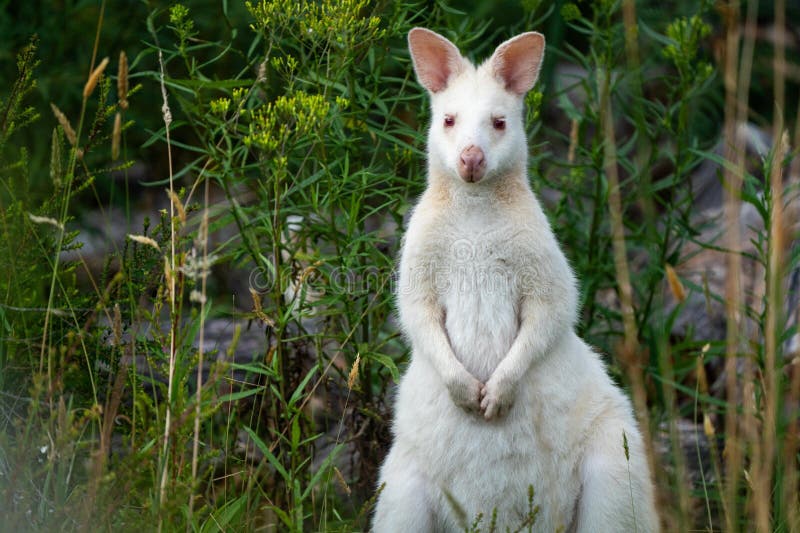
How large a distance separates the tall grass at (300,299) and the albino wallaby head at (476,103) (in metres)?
0.35

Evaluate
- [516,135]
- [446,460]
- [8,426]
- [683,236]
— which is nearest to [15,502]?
[8,426]

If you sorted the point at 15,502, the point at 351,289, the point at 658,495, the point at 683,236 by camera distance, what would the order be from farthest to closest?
the point at 683,236, the point at 351,289, the point at 658,495, the point at 15,502

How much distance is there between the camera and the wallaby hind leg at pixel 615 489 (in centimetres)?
410

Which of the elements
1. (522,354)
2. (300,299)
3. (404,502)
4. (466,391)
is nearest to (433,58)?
(300,299)

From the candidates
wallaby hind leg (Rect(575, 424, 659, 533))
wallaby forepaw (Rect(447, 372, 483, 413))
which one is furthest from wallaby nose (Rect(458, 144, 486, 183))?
wallaby hind leg (Rect(575, 424, 659, 533))

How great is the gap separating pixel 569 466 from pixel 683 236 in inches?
81.4

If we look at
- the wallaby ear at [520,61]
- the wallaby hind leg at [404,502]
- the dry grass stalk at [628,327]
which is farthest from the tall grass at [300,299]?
the wallaby ear at [520,61]

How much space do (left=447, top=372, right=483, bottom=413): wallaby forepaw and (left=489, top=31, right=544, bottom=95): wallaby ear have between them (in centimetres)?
130

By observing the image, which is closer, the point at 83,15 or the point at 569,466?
the point at 569,466

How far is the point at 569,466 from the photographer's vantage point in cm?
421

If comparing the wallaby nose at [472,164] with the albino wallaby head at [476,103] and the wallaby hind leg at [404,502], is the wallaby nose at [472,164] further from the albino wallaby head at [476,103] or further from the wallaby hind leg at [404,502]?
the wallaby hind leg at [404,502]

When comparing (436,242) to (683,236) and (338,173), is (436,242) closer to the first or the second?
(338,173)

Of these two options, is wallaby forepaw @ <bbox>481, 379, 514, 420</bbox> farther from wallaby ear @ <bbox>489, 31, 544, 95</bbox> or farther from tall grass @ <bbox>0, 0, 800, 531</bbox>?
wallaby ear @ <bbox>489, 31, 544, 95</bbox>

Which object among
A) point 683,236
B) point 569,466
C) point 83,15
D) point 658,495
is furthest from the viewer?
point 83,15
